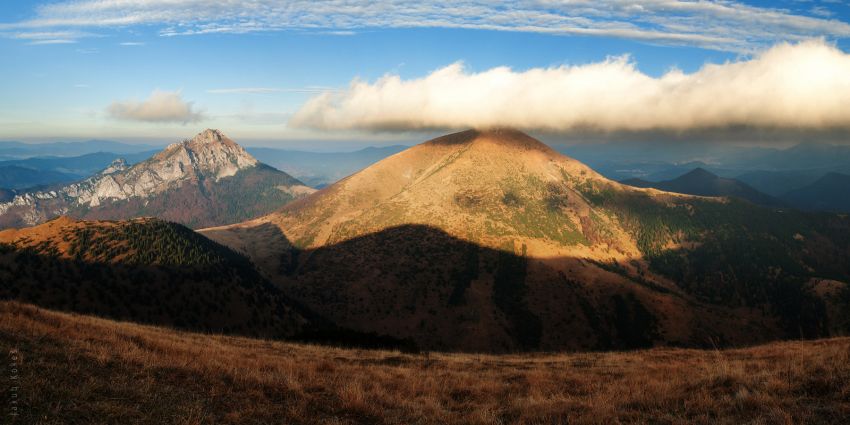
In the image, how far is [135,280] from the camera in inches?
4163

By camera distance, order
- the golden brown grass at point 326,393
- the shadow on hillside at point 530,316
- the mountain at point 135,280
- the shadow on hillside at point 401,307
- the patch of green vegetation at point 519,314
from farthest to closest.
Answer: the shadow on hillside at point 530,316 → the patch of green vegetation at point 519,314 → the shadow on hillside at point 401,307 → the mountain at point 135,280 → the golden brown grass at point 326,393

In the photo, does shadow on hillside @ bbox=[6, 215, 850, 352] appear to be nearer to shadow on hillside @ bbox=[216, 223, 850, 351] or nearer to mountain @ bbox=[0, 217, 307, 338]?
mountain @ bbox=[0, 217, 307, 338]

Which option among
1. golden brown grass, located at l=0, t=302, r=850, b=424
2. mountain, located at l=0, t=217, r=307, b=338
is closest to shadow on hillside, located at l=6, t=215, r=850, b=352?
mountain, located at l=0, t=217, r=307, b=338

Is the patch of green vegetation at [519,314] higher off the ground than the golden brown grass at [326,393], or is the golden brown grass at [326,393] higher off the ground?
the golden brown grass at [326,393]

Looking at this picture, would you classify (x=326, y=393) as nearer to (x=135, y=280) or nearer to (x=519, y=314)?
(x=135, y=280)

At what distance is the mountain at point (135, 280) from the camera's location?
90.9m

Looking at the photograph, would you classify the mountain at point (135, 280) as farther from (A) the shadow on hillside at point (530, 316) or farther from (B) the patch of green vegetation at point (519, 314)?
(B) the patch of green vegetation at point (519, 314)

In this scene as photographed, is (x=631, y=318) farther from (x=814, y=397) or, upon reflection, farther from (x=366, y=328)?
(x=814, y=397)

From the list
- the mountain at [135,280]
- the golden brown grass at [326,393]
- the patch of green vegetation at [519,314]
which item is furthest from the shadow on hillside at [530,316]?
the golden brown grass at [326,393]

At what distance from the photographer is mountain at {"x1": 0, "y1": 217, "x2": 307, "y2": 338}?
90.9m

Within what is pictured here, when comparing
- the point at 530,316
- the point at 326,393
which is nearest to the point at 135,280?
the point at 326,393

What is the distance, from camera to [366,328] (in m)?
166

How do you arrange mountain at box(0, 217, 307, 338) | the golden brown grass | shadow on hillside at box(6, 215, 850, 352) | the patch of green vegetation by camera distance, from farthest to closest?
the patch of green vegetation
shadow on hillside at box(6, 215, 850, 352)
mountain at box(0, 217, 307, 338)
the golden brown grass

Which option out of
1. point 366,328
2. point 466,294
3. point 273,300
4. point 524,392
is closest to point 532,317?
point 466,294
